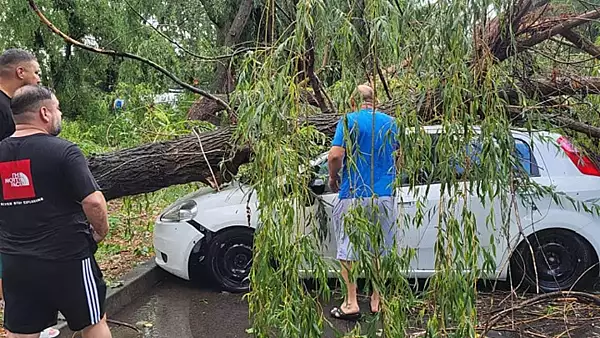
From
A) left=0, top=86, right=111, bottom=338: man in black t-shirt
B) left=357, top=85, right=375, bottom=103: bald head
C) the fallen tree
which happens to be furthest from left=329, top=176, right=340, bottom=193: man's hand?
left=0, top=86, right=111, bottom=338: man in black t-shirt

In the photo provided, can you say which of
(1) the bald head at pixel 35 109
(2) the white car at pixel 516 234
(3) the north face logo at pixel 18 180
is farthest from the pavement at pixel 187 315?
(1) the bald head at pixel 35 109

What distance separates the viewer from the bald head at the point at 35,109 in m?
3.28

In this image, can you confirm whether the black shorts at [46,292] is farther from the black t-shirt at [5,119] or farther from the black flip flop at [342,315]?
the black flip flop at [342,315]

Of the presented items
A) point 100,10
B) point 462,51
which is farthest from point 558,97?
point 100,10

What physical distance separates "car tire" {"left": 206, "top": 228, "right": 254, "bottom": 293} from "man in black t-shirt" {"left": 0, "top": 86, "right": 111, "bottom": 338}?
2500 millimetres

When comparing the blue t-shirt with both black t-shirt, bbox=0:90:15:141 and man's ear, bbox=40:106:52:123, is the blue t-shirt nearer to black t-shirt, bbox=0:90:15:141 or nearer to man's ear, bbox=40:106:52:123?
man's ear, bbox=40:106:52:123

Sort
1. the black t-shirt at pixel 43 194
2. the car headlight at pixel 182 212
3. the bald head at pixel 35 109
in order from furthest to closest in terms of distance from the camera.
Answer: the car headlight at pixel 182 212
the bald head at pixel 35 109
the black t-shirt at pixel 43 194

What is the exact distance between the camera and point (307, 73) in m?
3.07

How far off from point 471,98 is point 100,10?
1655cm

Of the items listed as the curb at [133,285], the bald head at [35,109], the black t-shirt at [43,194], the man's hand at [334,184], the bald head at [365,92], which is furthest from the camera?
the curb at [133,285]

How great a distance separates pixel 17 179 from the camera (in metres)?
3.19

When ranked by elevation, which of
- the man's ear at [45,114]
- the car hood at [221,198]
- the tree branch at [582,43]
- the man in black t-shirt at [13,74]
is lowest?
the car hood at [221,198]

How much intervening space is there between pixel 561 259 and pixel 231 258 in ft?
10.5

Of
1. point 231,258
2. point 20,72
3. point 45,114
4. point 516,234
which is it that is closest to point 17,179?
point 45,114
